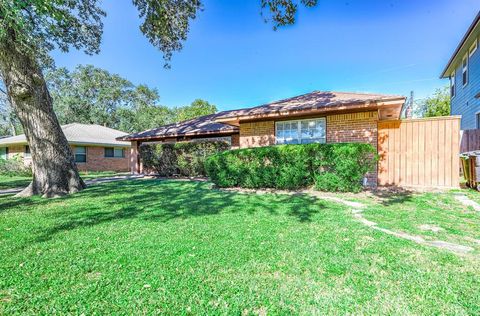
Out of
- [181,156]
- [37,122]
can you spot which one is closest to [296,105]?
[181,156]

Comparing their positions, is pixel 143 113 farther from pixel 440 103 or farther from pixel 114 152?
pixel 440 103

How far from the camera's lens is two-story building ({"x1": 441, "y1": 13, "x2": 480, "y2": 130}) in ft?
34.1

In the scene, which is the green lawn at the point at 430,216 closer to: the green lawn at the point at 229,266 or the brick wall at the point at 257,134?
the green lawn at the point at 229,266

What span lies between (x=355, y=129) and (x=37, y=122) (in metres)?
10.5

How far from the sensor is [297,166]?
7328 millimetres

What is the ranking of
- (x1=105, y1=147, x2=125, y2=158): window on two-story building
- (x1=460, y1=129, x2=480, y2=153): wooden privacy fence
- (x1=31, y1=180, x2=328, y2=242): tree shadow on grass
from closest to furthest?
(x1=31, y1=180, x2=328, y2=242): tree shadow on grass
(x1=460, y1=129, x2=480, y2=153): wooden privacy fence
(x1=105, y1=147, x2=125, y2=158): window on two-story building

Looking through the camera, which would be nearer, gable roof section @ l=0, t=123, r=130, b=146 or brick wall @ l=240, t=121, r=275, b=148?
brick wall @ l=240, t=121, r=275, b=148

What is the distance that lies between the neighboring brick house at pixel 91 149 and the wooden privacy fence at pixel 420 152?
63.1 feet

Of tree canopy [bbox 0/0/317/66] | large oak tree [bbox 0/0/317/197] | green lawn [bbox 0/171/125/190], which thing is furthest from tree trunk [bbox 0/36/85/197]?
green lawn [bbox 0/171/125/190]

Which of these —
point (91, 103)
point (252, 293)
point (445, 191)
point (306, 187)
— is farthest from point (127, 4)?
point (91, 103)

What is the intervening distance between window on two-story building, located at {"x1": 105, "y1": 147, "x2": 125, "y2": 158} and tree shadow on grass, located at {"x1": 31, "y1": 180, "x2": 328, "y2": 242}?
14649 millimetres

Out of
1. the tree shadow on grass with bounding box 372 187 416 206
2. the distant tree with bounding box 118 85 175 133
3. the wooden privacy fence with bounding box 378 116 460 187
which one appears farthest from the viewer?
the distant tree with bounding box 118 85 175 133

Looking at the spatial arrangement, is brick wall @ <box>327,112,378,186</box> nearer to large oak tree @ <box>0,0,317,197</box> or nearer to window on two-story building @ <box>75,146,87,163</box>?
large oak tree @ <box>0,0,317,197</box>

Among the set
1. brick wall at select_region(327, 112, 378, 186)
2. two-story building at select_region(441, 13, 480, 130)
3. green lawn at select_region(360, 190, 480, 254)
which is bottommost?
green lawn at select_region(360, 190, 480, 254)
